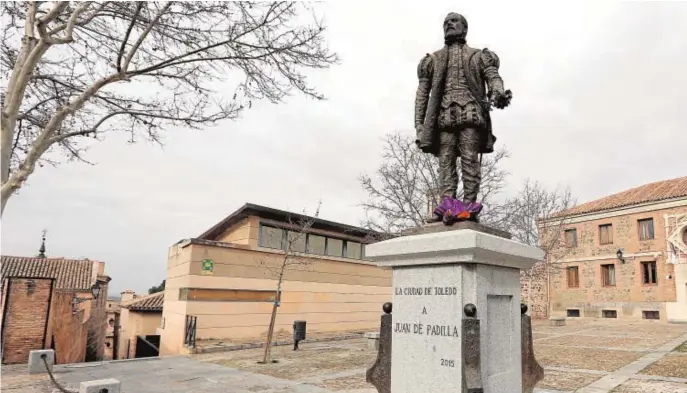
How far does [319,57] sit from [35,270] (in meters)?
27.5

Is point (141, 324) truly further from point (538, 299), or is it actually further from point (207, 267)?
point (538, 299)

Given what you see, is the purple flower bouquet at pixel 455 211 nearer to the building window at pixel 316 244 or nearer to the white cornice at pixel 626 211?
the building window at pixel 316 244

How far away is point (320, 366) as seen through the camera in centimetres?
1120

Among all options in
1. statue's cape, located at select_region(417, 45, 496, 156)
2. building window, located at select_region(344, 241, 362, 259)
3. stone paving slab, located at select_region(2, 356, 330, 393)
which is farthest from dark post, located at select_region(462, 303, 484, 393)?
building window, located at select_region(344, 241, 362, 259)

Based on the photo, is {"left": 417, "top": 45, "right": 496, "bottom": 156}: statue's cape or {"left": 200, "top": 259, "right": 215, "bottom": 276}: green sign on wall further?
{"left": 200, "top": 259, "right": 215, "bottom": 276}: green sign on wall

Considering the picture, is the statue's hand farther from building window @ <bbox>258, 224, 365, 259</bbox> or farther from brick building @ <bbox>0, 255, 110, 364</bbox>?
brick building @ <bbox>0, 255, 110, 364</bbox>

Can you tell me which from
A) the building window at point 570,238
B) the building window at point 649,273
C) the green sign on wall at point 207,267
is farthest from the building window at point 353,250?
the building window at point 649,273

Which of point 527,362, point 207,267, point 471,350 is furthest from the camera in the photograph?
point 207,267

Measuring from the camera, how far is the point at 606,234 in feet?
97.6

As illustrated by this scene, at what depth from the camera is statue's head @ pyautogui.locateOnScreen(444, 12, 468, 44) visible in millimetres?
4734

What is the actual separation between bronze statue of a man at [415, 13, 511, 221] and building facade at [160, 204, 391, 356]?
31.6ft

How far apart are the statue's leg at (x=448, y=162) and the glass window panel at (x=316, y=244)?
15.8m

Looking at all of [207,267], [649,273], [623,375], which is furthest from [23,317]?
[649,273]

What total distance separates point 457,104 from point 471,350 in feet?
7.80
